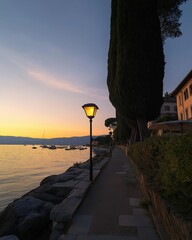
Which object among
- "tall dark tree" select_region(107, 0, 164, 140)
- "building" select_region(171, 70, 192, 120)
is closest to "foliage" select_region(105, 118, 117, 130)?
"building" select_region(171, 70, 192, 120)

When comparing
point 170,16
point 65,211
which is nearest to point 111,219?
point 65,211

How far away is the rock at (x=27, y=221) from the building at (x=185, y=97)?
28.0m

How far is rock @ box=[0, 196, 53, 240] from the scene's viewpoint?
591 centimetres

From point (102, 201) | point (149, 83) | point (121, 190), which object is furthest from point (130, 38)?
point (102, 201)

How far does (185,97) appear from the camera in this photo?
117 ft

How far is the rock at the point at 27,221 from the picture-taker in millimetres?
5910

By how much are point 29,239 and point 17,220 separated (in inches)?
28.3

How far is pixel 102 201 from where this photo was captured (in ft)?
21.7

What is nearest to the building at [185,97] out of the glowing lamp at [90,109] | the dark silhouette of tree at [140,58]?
the dark silhouette of tree at [140,58]

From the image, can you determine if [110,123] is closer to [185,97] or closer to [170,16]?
[185,97]

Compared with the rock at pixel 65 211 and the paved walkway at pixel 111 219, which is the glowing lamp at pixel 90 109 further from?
the rock at pixel 65 211

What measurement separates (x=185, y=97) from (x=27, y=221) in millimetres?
34333

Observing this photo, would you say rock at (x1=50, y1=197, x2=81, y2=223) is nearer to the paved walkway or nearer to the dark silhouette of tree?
the paved walkway

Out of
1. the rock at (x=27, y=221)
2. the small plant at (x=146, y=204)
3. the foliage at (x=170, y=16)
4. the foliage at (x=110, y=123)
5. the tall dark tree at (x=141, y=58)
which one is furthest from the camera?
the foliage at (x=110, y=123)
